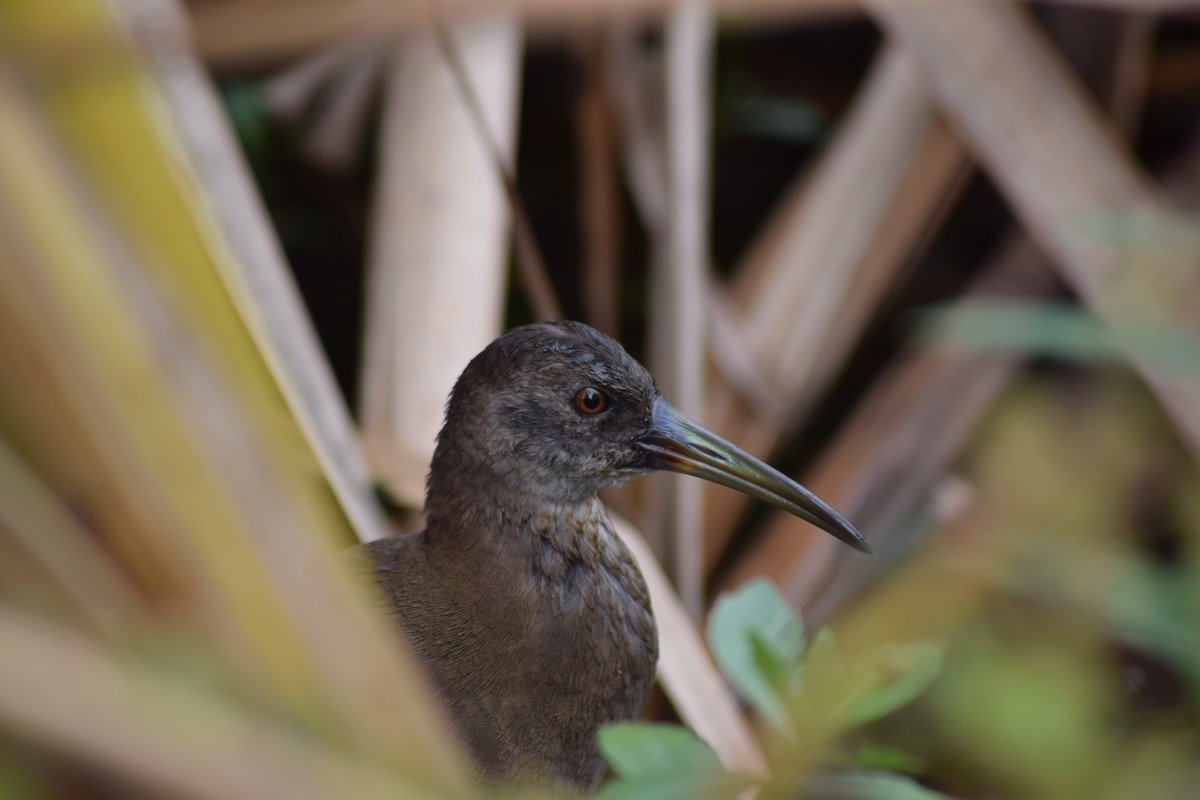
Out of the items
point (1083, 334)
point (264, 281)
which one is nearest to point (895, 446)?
point (1083, 334)

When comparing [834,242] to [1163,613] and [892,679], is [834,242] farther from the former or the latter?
[892,679]

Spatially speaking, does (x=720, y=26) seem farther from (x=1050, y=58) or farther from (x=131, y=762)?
(x=131, y=762)

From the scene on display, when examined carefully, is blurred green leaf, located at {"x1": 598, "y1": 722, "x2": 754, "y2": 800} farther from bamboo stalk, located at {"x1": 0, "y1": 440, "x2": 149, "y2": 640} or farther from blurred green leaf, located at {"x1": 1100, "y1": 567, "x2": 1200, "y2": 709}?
blurred green leaf, located at {"x1": 1100, "y1": 567, "x2": 1200, "y2": 709}

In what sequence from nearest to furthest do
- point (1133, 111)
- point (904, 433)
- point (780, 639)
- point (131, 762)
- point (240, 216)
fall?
point (131, 762) → point (780, 639) → point (240, 216) → point (904, 433) → point (1133, 111)

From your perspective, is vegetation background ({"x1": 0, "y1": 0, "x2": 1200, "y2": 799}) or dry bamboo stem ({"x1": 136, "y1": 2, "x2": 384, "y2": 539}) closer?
vegetation background ({"x1": 0, "y1": 0, "x2": 1200, "y2": 799})

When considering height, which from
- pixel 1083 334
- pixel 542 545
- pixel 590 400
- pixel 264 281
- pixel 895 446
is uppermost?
pixel 264 281

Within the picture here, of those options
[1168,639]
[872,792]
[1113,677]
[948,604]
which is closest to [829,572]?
[948,604]

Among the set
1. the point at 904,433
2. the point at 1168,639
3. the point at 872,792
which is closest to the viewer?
the point at 872,792

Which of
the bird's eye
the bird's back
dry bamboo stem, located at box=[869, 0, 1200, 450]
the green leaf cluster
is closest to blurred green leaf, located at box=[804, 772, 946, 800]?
the green leaf cluster
